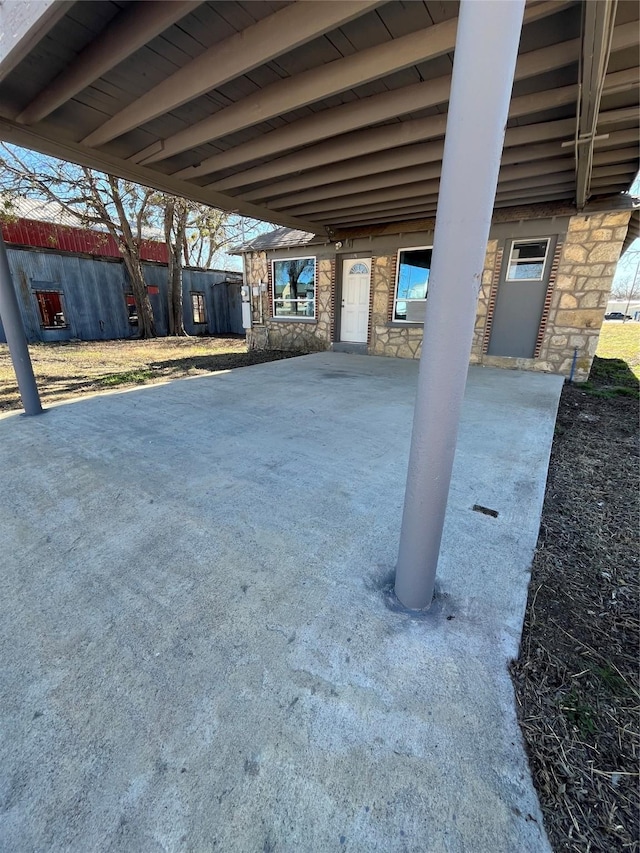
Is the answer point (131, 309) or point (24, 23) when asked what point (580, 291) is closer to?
point (24, 23)

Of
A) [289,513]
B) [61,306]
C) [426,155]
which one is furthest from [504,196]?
[61,306]

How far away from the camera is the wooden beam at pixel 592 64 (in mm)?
2115

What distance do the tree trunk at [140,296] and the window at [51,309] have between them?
2.41m

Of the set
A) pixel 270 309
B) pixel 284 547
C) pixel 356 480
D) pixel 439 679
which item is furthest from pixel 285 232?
pixel 439 679

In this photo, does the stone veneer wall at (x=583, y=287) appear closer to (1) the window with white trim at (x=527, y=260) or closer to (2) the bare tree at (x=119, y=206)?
(1) the window with white trim at (x=527, y=260)

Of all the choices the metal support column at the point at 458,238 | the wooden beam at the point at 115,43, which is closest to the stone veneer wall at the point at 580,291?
Result: the wooden beam at the point at 115,43

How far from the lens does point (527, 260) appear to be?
21.7ft

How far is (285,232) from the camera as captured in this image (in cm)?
970

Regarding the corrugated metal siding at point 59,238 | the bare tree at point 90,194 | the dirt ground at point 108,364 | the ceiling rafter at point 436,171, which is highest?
the bare tree at point 90,194

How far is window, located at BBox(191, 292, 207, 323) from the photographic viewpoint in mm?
16938

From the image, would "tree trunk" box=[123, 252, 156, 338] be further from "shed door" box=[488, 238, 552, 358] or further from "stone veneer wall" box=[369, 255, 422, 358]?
"shed door" box=[488, 238, 552, 358]

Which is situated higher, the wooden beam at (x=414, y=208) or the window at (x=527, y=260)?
the wooden beam at (x=414, y=208)

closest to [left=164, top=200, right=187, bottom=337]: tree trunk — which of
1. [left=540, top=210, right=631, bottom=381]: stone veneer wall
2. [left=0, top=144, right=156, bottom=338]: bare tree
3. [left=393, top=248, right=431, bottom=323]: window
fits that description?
[left=0, top=144, right=156, bottom=338]: bare tree

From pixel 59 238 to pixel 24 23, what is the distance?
49.7 ft
